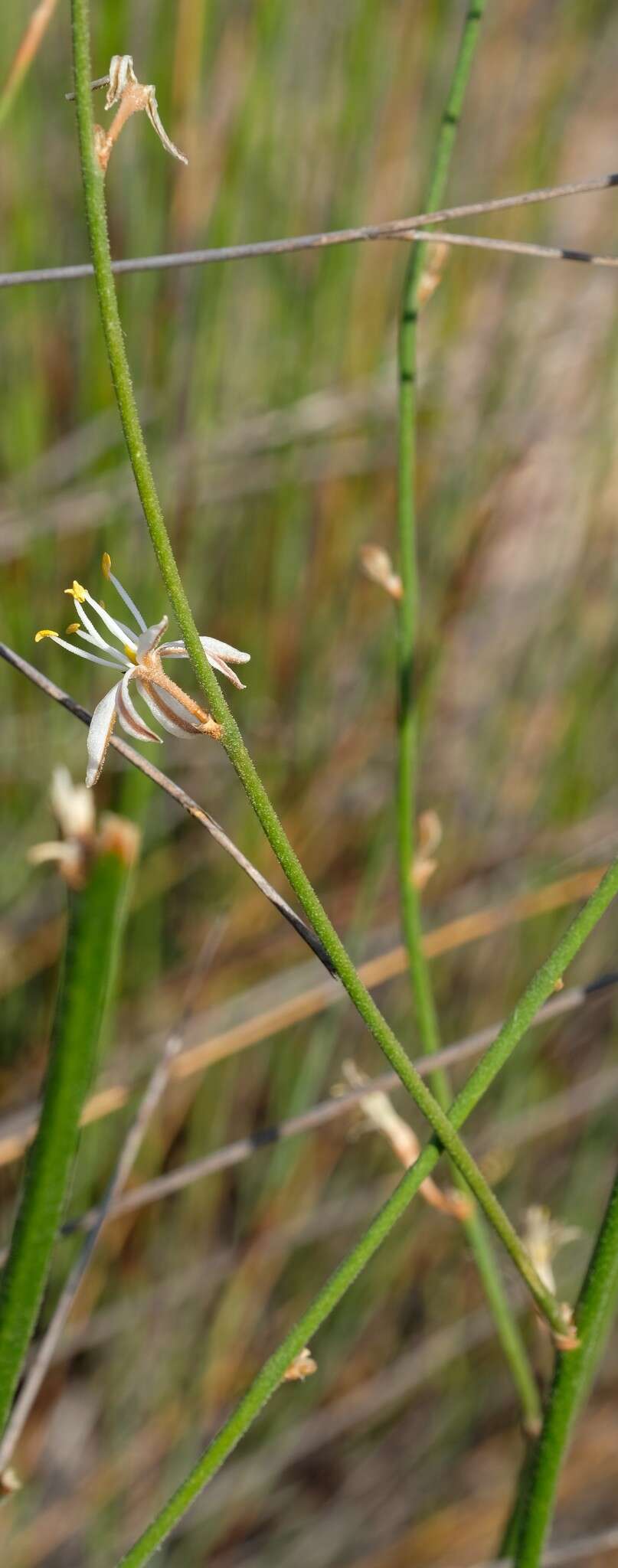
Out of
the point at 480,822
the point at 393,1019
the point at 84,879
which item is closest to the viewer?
the point at 84,879

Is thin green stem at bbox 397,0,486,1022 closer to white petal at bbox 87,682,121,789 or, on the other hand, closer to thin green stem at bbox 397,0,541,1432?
thin green stem at bbox 397,0,541,1432

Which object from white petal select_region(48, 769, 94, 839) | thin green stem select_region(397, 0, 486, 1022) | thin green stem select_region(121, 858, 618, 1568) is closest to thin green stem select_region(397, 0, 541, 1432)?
thin green stem select_region(397, 0, 486, 1022)

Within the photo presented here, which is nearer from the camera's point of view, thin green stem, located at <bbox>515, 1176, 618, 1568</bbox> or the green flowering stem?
the green flowering stem

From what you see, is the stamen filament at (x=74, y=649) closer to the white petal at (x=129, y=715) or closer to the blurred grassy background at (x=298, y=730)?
the white petal at (x=129, y=715)

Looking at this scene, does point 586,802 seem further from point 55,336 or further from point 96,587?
point 55,336

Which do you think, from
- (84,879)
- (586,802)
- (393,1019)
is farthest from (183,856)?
(84,879)

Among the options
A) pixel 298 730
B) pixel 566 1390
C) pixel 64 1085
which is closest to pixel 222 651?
pixel 64 1085

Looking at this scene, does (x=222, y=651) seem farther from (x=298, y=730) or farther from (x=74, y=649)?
(x=298, y=730)

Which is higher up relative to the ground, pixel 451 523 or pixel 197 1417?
pixel 451 523
